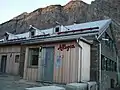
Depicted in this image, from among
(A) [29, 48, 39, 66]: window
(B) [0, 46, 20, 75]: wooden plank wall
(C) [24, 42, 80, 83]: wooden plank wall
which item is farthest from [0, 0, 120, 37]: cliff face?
(C) [24, 42, 80, 83]: wooden plank wall

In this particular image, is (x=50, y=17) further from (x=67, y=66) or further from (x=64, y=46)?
(x=67, y=66)

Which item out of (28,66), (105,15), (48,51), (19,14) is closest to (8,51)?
(28,66)

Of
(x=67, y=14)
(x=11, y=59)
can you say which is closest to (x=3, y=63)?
(x=11, y=59)

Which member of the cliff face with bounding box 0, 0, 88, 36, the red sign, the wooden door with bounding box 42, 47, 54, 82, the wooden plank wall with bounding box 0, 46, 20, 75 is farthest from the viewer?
the cliff face with bounding box 0, 0, 88, 36

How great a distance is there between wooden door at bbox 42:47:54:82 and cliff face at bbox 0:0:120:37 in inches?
1158

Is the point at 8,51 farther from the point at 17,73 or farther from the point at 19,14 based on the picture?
the point at 19,14

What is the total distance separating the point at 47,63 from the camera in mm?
13148

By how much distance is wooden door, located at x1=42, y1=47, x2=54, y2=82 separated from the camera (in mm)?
12805

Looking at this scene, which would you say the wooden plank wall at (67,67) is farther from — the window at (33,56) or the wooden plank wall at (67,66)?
the window at (33,56)

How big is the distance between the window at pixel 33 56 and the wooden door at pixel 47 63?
82 cm

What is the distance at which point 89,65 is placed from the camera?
1313 cm

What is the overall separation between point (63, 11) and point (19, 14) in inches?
675

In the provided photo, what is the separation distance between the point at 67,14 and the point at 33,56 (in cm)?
3442

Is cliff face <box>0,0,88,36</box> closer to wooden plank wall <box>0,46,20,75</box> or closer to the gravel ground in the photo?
wooden plank wall <box>0,46,20,75</box>
